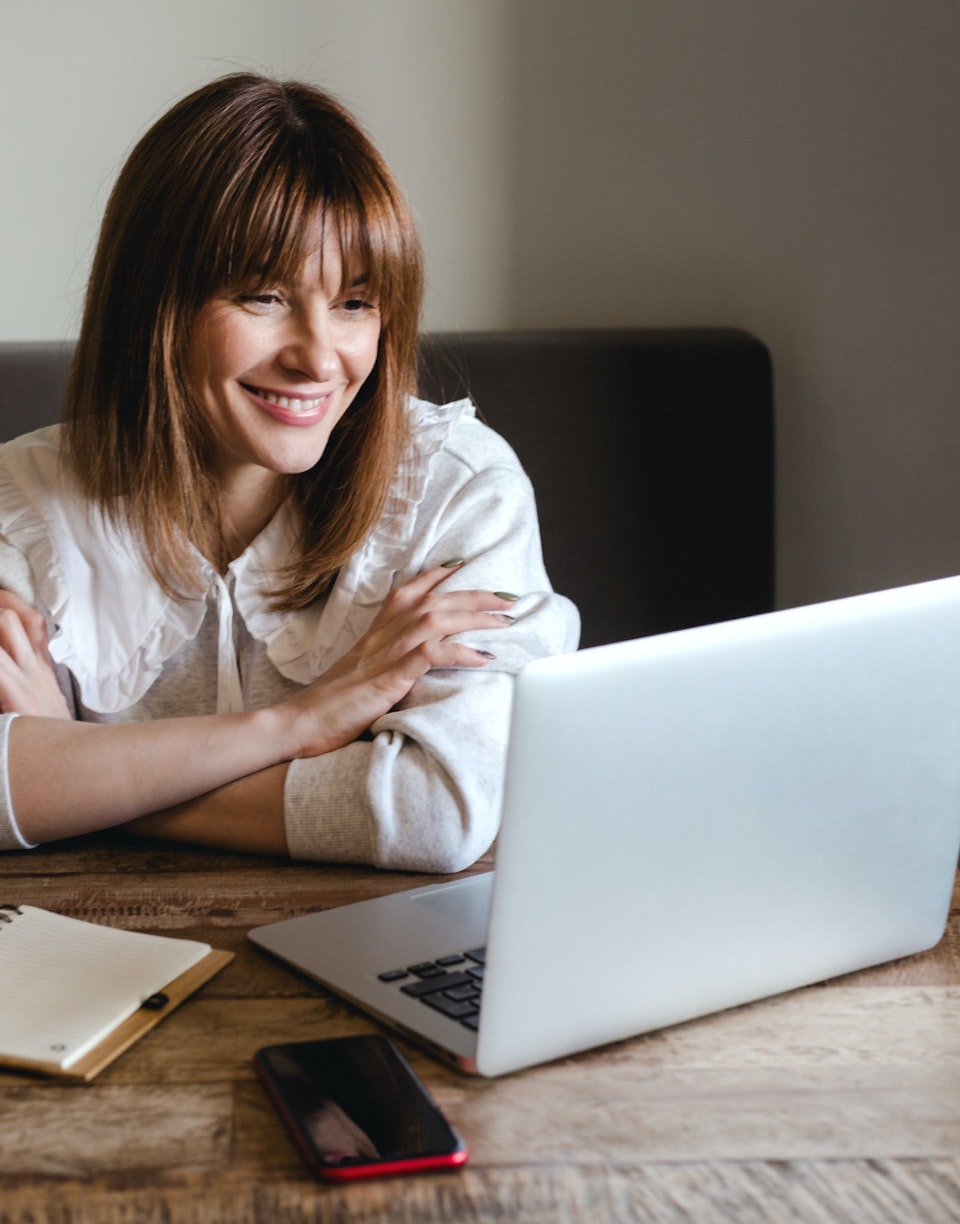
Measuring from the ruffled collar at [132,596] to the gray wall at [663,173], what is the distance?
78 centimetres

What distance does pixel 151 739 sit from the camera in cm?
115

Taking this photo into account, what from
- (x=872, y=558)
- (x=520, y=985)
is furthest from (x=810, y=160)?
(x=520, y=985)

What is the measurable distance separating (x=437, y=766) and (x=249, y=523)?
449 millimetres

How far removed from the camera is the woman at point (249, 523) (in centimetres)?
115

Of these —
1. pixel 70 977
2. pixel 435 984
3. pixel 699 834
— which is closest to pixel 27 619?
pixel 70 977

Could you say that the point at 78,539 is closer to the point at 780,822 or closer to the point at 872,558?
the point at 780,822

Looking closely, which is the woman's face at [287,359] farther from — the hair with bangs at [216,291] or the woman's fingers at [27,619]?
the woman's fingers at [27,619]

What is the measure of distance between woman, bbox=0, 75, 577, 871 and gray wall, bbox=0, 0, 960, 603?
0.75m

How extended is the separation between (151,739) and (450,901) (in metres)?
0.35

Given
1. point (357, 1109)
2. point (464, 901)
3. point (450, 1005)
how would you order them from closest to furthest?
point (357, 1109), point (450, 1005), point (464, 901)

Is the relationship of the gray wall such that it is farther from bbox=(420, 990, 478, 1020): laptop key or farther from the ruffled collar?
bbox=(420, 990, 478, 1020): laptop key

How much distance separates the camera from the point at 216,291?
4.20 feet

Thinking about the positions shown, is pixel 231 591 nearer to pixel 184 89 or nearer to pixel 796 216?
pixel 184 89

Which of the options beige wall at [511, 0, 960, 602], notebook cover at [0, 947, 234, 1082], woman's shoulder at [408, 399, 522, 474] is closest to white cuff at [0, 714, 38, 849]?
notebook cover at [0, 947, 234, 1082]
